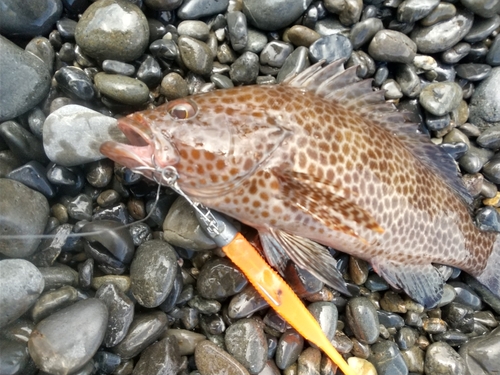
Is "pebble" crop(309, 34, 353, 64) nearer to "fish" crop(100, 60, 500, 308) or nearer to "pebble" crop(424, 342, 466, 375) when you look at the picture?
"fish" crop(100, 60, 500, 308)

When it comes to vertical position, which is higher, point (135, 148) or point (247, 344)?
point (135, 148)

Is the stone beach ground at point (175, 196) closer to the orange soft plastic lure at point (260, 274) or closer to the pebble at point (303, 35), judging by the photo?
the pebble at point (303, 35)

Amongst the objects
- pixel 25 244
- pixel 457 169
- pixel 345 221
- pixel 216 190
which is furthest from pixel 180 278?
pixel 457 169

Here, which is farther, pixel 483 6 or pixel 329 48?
pixel 483 6

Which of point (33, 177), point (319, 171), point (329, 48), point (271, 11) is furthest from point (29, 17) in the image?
point (319, 171)

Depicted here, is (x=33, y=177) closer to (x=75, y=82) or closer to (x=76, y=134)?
(x=76, y=134)

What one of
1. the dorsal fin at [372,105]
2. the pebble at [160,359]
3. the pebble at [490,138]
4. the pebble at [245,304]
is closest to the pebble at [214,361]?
the pebble at [160,359]
